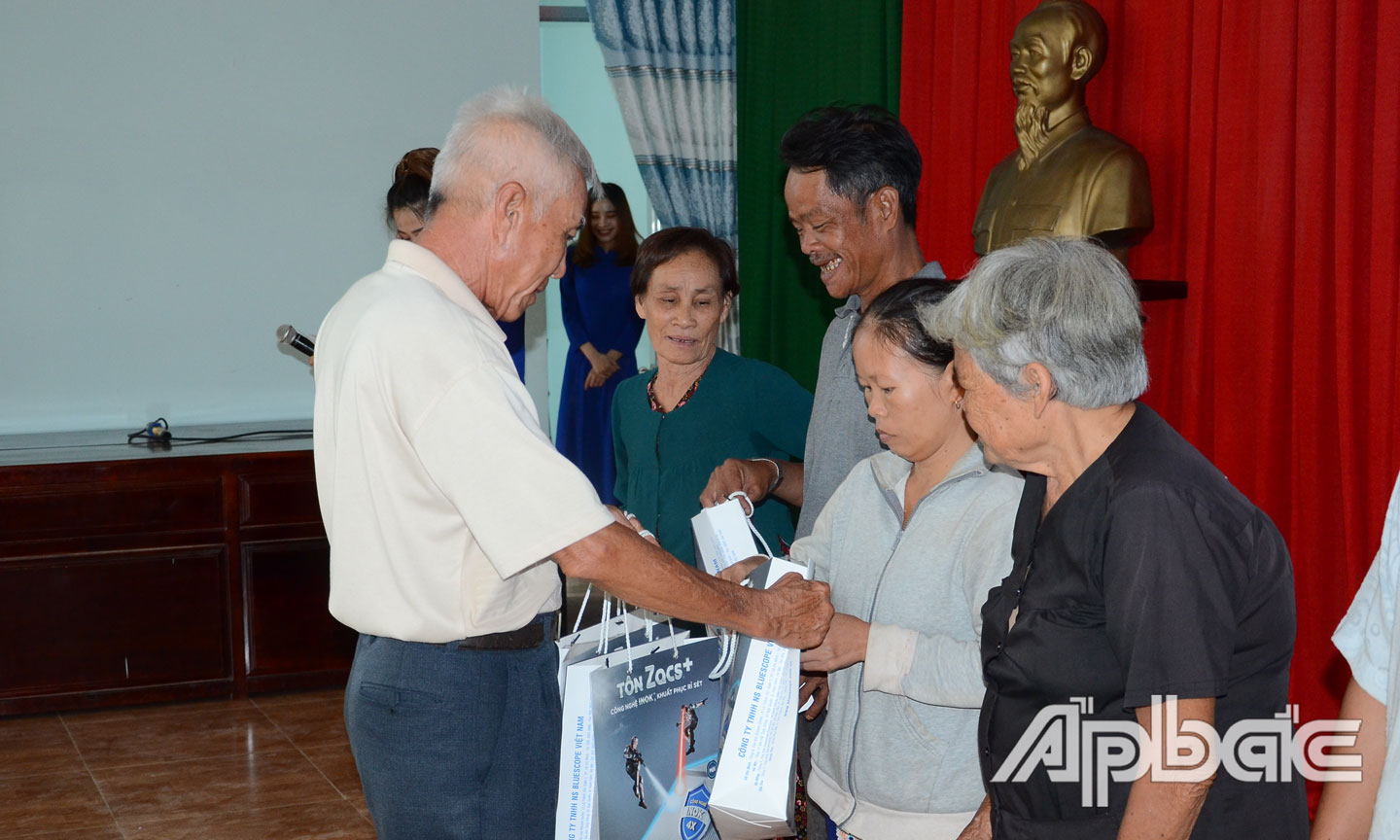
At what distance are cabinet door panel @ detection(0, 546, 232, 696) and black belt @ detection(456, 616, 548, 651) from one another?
3278 millimetres

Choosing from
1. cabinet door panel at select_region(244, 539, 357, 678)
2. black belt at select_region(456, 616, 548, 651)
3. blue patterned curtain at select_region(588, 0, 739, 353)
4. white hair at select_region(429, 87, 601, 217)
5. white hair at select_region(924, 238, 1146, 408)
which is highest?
blue patterned curtain at select_region(588, 0, 739, 353)

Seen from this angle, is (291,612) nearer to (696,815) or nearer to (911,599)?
(696,815)

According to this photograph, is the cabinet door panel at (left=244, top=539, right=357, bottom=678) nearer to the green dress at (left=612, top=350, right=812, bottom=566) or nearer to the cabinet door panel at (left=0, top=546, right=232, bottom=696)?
the cabinet door panel at (left=0, top=546, right=232, bottom=696)

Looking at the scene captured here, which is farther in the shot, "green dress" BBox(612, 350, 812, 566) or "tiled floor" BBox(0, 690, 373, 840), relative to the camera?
"tiled floor" BBox(0, 690, 373, 840)

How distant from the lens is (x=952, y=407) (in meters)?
1.71

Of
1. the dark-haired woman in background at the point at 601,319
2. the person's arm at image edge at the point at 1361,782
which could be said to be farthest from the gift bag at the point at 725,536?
the dark-haired woman in background at the point at 601,319

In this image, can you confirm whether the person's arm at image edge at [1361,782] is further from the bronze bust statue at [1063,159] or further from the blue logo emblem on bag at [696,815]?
the bronze bust statue at [1063,159]

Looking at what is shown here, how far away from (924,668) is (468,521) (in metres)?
0.63

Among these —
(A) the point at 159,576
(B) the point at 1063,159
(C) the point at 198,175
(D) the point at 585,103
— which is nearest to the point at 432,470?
(B) the point at 1063,159

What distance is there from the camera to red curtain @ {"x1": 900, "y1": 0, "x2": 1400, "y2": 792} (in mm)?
2340

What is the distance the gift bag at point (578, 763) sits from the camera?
5.53 ft

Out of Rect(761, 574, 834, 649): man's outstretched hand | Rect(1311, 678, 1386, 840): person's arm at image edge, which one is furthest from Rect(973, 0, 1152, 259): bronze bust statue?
Rect(1311, 678, 1386, 840): person's arm at image edge

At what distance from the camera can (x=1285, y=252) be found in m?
2.56

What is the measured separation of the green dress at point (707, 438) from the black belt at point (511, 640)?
0.84m
